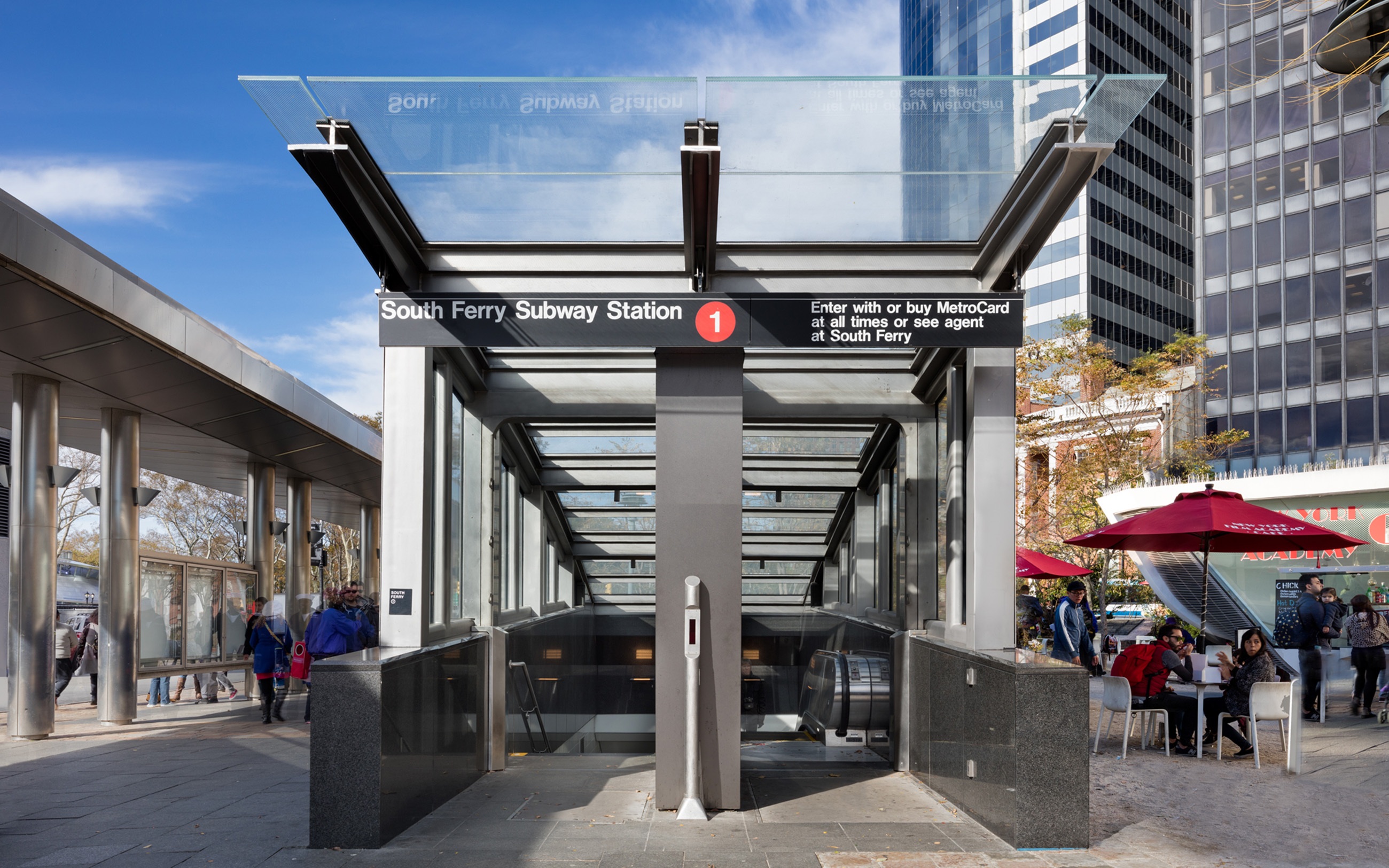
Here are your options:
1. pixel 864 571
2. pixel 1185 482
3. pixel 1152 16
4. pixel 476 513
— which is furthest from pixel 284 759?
pixel 1152 16

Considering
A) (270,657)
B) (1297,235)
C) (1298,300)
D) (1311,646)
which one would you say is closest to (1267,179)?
(1297,235)

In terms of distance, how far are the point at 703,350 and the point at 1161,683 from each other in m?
5.64

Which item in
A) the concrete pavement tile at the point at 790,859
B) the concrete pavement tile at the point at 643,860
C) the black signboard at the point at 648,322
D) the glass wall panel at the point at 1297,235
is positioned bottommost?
the concrete pavement tile at the point at 790,859

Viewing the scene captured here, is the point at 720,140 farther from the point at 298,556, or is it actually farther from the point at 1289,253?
the point at 1289,253

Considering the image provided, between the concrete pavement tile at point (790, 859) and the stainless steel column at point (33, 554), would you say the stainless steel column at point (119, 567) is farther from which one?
the concrete pavement tile at point (790, 859)

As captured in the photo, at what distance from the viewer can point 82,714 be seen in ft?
45.1

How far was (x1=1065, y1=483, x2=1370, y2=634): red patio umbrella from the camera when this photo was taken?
987cm

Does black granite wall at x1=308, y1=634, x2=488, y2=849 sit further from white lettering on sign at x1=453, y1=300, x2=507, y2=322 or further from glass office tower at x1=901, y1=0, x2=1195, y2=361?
glass office tower at x1=901, y1=0, x2=1195, y2=361

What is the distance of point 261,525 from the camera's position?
1741 centimetres

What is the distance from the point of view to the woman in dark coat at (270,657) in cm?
1240

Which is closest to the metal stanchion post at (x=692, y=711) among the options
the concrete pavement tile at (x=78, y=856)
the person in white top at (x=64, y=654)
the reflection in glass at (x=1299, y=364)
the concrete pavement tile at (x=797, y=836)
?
the concrete pavement tile at (x=797, y=836)

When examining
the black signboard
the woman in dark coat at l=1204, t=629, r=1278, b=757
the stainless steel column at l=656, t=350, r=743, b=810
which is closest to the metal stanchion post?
the stainless steel column at l=656, t=350, r=743, b=810

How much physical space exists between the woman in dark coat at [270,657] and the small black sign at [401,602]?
596 cm

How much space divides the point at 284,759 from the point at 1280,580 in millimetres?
15904
